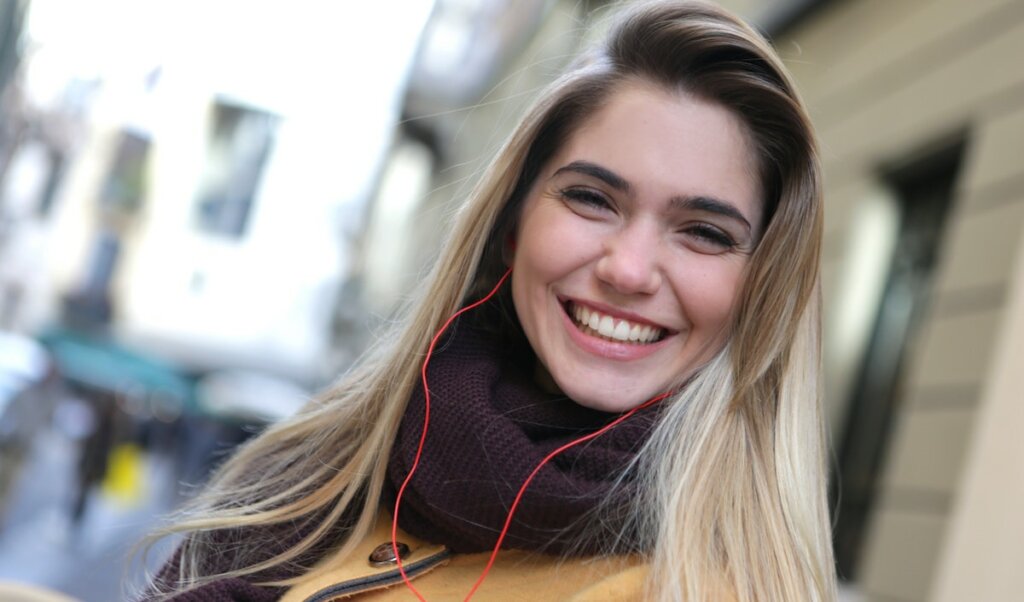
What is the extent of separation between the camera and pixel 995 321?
152 inches

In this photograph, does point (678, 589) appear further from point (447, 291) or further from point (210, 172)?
point (210, 172)

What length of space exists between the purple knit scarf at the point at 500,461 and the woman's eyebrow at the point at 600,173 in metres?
0.33

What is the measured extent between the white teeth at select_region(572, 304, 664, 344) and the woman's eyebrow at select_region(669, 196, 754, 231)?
183mm

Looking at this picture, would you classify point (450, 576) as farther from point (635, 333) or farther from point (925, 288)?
point (925, 288)

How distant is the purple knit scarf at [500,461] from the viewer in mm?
1633

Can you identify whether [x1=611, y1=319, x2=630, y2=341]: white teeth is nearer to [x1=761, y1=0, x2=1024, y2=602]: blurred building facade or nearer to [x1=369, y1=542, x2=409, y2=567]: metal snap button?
[x1=369, y1=542, x2=409, y2=567]: metal snap button

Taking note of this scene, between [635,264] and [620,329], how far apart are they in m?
0.11

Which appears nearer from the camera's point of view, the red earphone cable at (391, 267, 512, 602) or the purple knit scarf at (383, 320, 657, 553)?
the purple knit scarf at (383, 320, 657, 553)

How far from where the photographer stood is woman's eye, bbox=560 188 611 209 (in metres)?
1.79

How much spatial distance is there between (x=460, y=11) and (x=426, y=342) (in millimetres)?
19595

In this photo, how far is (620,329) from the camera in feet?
5.75

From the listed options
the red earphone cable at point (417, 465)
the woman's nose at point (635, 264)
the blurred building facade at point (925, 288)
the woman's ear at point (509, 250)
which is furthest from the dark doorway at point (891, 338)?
the woman's nose at point (635, 264)

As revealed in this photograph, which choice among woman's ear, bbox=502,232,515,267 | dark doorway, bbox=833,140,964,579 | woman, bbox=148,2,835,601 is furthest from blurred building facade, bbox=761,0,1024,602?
woman, bbox=148,2,835,601

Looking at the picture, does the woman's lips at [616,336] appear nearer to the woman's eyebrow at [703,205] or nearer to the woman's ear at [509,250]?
the woman's eyebrow at [703,205]
